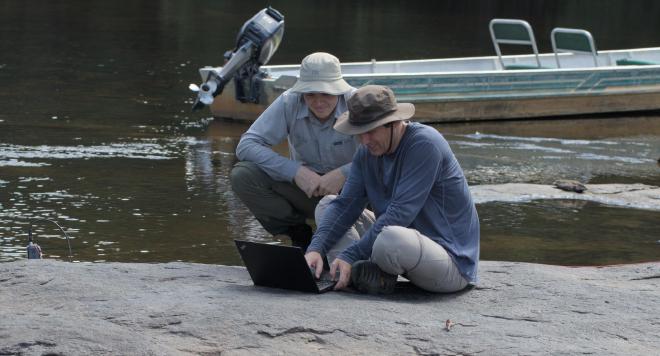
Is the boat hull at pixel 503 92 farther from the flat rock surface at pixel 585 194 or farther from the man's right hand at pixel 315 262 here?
the man's right hand at pixel 315 262

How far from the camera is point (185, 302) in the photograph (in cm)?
441

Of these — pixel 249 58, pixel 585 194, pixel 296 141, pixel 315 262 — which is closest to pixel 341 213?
A: pixel 315 262

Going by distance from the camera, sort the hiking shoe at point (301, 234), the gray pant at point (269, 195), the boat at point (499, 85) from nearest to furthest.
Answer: the gray pant at point (269, 195) < the hiking shoe at point (301, 234) < the boat at point (499, 85)

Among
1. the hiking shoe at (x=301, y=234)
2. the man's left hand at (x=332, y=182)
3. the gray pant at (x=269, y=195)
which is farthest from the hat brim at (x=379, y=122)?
the hiking shoe at (x=301, y=234)

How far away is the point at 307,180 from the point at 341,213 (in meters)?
0.58

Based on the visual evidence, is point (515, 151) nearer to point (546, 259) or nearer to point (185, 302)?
point (546, 259)

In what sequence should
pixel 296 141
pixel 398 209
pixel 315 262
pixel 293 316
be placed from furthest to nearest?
pixel 296 141, pixel 315 262, pixel 398 209, pixel 293 316

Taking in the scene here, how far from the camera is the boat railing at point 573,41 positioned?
13.0 metres

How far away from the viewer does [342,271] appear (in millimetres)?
4609

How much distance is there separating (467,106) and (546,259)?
18.6ft

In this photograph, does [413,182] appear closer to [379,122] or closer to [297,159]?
[379,122]

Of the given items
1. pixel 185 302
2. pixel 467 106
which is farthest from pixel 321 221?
pixel 467 106

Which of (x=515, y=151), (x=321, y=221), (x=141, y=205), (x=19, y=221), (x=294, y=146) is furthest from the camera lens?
(x=515, y=151)

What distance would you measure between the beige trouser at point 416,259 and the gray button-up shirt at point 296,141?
2.82 feet
